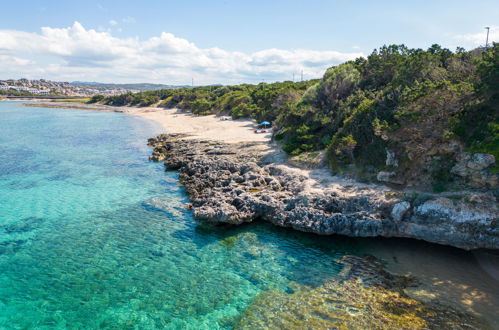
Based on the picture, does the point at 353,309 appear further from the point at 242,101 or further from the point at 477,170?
the point at 242,101

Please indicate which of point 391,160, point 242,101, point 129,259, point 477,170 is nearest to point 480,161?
point 477,170

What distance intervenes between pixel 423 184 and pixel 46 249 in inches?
934

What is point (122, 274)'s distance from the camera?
16.2m

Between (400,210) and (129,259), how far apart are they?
53.0ft

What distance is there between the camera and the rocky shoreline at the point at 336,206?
17562 mm

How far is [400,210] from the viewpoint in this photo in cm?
1911

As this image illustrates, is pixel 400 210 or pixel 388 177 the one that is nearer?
pixel 400 210

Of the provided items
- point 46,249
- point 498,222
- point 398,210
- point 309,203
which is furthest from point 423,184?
point 46,249

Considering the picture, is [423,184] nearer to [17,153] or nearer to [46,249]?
[46,249]

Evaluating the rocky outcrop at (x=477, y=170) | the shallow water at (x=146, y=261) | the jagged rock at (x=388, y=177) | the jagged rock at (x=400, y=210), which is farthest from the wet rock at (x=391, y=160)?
the shallow water at (x=146, y=261)

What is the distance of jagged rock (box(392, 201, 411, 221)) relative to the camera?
19.1 meters

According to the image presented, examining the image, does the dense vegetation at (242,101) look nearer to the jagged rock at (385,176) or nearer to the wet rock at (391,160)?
the wet rock at (391,160)

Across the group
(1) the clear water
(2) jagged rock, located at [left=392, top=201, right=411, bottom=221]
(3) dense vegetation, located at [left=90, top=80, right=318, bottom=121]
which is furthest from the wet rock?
(3) dense vegetation, located at [left=90, top=80, right=318, bottom=121]

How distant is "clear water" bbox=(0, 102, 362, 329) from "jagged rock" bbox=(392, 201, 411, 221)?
3399 mm
